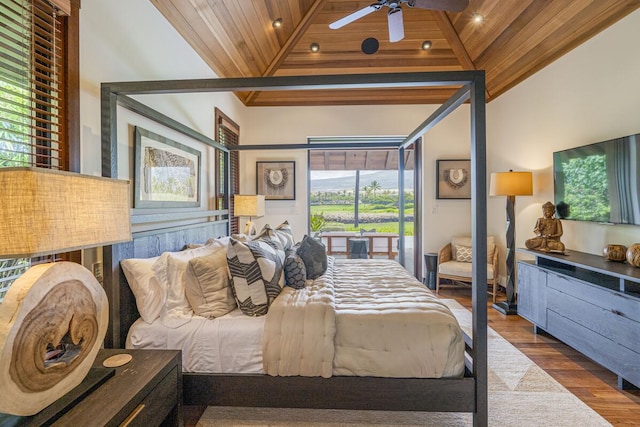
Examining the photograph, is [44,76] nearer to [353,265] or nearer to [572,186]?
[353,265]

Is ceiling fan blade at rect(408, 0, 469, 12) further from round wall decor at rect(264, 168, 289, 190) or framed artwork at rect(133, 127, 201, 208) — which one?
round wall decor at rect(264, 168, 289, 190)

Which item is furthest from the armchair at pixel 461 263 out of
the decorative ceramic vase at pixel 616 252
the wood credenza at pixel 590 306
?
the decorative ceramic vase at pixel 616 252

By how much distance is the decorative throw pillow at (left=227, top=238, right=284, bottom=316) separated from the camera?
200 cm

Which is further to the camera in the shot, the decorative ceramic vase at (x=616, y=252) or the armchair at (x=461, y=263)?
the armchair at (x=461, y=263)

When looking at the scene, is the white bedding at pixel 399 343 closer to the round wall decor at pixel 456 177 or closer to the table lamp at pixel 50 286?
the table lamp at pixel 50 286

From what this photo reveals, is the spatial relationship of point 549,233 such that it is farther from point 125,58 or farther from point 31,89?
point 31,89

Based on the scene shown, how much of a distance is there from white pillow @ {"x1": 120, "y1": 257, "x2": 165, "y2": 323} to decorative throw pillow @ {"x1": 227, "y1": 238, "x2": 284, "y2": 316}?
17.6 inches

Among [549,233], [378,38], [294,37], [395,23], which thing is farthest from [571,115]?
[294,37]

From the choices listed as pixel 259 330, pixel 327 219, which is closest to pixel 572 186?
pixel 259 330

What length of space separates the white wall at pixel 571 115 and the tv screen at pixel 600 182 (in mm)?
134

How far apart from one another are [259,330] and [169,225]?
1.33 meters

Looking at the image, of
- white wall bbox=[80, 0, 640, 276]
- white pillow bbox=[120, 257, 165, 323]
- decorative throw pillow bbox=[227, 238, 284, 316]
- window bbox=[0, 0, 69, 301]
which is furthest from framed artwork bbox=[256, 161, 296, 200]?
window bbox=[0, 0, 69, 301]

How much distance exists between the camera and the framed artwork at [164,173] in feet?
7.55

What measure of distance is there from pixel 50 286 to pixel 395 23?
3.17 meters
